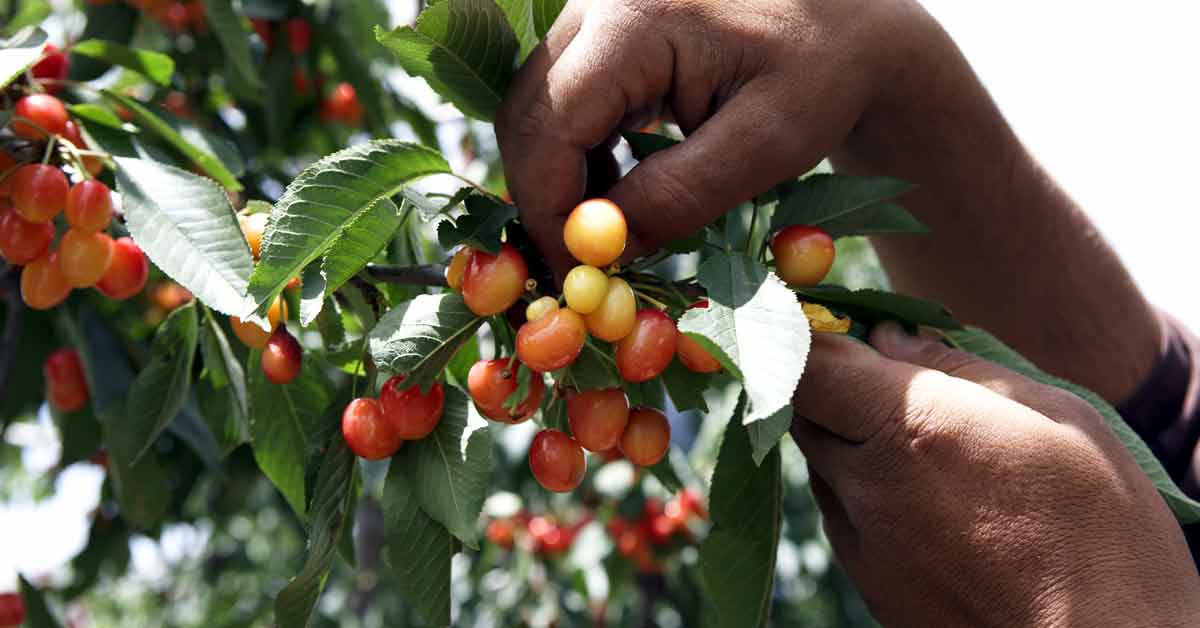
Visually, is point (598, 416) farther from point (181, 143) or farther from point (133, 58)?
point (133, 58)

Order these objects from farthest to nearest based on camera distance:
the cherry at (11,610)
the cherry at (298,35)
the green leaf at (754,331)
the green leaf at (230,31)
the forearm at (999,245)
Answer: the cherry at (298,35), the cherry at (11,610), the green leaf at (230,31), the forearm at (999,245), the green leaf at (754,331)

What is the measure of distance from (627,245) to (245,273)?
0.47 meters

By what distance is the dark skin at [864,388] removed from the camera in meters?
1.06

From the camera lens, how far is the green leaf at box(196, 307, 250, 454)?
1.45 meters

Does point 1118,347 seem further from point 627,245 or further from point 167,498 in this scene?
point 167,498

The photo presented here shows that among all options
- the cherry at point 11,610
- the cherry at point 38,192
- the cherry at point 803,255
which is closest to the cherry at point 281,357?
the cherry at point 38,192

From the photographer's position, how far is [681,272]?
302cm

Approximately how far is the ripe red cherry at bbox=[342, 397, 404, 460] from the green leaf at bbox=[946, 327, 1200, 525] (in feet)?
2.72

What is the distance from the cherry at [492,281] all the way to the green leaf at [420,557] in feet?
1.01

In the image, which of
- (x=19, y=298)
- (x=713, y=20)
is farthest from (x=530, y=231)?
(x=19, y=298)

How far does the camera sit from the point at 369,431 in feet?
4.00

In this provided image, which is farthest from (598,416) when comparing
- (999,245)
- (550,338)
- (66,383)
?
(66,383)

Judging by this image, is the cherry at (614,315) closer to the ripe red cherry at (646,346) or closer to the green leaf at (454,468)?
the ripe red cherry at (646,346)

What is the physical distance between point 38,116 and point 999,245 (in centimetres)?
176
